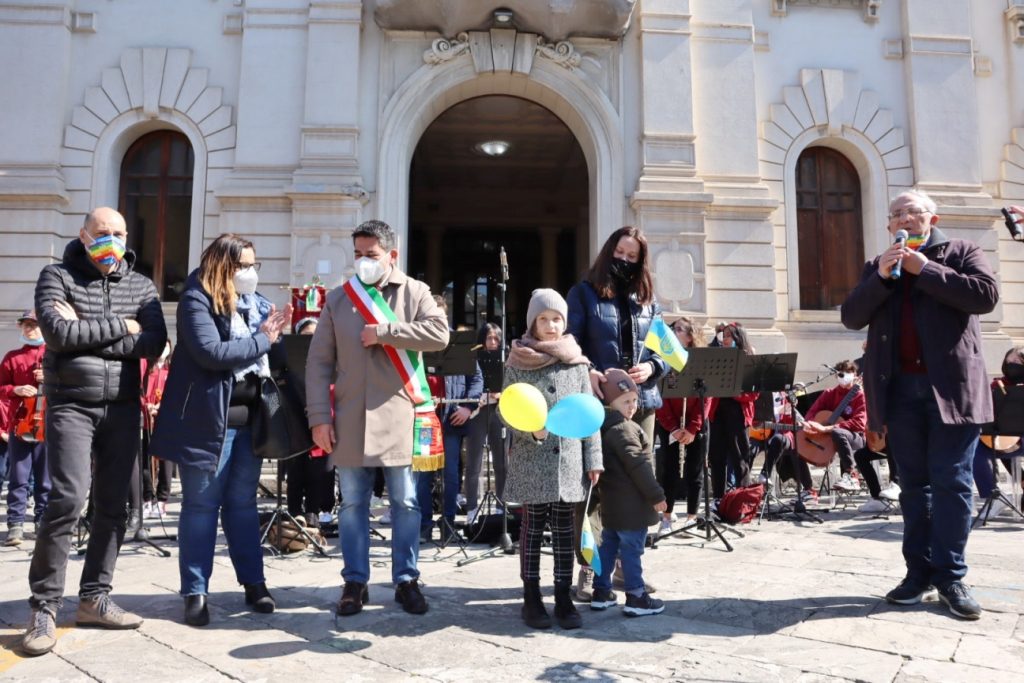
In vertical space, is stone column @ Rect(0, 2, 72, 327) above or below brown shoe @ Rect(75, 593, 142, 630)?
above

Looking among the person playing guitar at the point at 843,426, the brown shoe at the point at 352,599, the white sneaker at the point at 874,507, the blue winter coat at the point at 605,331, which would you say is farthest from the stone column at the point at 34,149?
the white sneaker at the point at 874,507

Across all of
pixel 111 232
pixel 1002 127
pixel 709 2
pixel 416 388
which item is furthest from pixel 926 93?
pixel 111 232

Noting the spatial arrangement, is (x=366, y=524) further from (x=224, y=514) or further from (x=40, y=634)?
(x=40, y=634)

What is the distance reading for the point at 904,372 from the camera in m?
4.27

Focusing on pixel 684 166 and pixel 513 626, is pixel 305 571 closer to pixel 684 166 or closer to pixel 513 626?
pixel 513 626

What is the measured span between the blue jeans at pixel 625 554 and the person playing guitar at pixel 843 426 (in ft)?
16.1

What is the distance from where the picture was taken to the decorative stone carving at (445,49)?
11703mm

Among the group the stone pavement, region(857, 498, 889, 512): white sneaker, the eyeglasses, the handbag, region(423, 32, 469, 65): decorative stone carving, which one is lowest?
the stone pavement

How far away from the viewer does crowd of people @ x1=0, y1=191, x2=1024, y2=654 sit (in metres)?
3.91

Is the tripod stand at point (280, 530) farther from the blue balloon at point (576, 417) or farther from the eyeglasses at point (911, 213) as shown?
the eyeglasses at point (911, 213)

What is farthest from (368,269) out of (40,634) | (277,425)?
(40,634)

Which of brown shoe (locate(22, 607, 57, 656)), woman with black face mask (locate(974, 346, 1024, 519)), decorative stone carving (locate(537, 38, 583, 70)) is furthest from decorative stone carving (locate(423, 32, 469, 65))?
brown shoe (locate(22, 607, 57, 656))

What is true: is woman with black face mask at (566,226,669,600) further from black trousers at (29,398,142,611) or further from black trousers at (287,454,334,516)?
black trousers at (287,454,334,516)

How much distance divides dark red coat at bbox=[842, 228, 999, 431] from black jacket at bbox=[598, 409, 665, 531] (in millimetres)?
1377
